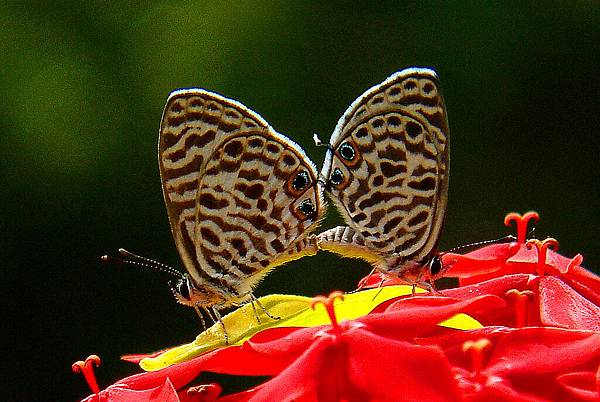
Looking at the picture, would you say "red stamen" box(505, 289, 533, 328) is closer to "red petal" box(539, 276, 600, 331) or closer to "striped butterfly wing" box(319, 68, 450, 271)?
"red petal" box(539, 276, 600, 331)

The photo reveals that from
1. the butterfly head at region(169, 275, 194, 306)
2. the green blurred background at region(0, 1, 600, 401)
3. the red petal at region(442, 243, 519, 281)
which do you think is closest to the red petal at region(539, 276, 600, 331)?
the red petal at region(442, 243, 519, 281)

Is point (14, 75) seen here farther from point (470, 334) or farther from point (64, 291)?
point (470, 334)

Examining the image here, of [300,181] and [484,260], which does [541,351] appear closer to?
[484,260]

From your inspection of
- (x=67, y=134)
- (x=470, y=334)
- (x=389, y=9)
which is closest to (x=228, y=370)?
(x=470, y=334)

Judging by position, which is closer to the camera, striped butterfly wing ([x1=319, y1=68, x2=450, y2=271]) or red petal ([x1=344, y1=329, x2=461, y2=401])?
red petal ([x1=344, y1=329, x2=461, y2=401])

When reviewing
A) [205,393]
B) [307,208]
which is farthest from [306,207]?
[205,393]

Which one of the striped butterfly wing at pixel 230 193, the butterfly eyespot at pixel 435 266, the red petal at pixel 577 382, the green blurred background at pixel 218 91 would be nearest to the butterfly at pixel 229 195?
the striped butterfly wing at pixel 230 193

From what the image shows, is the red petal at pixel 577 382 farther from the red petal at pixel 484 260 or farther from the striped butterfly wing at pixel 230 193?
the striped butterfly wing at pixel 230 193
